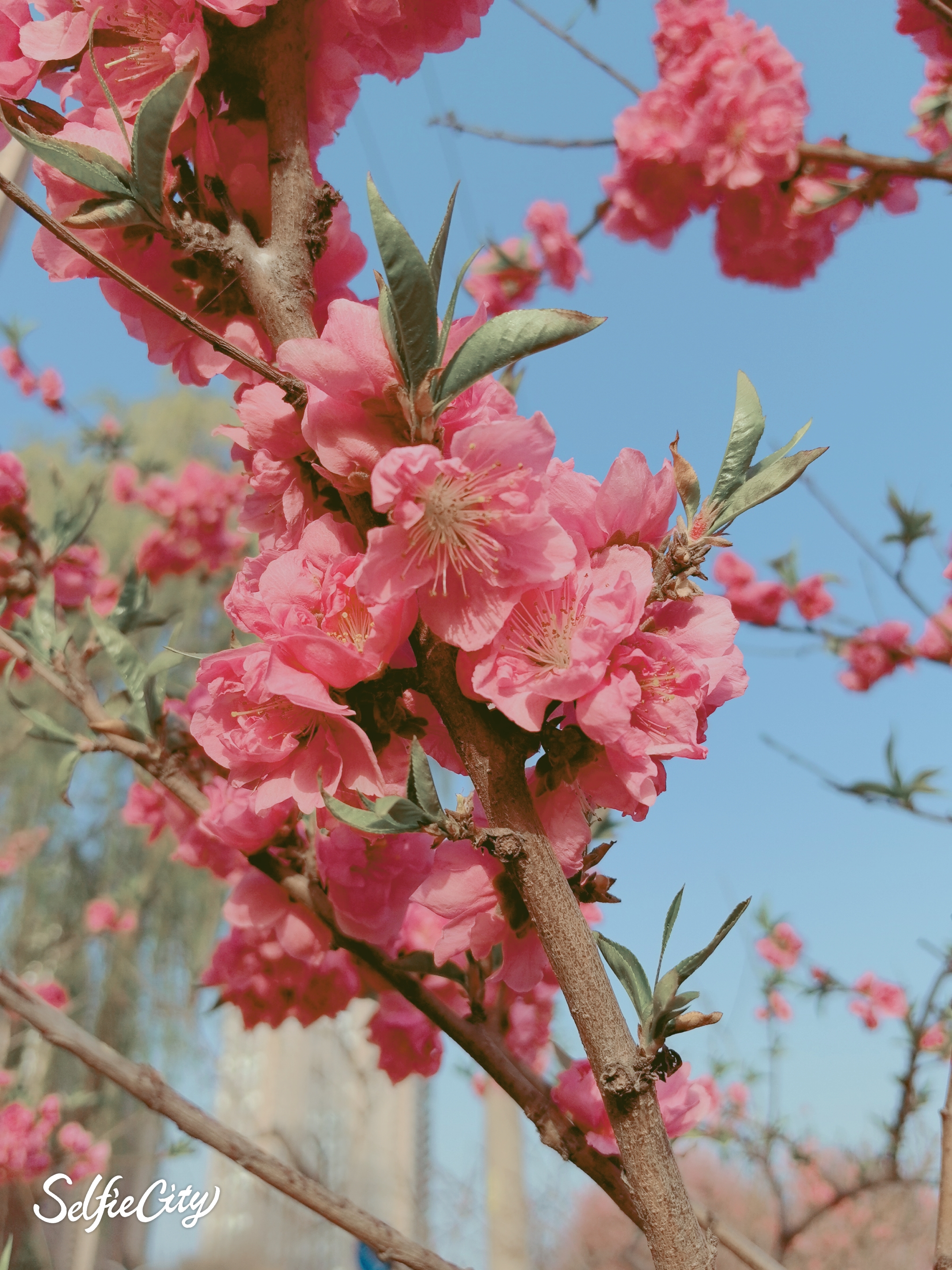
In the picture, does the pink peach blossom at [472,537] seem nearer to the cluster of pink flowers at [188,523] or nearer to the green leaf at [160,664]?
the green leaf at [160,664]

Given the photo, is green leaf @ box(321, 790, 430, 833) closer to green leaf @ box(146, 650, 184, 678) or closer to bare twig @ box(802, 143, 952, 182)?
green leaf @ box(146, 650, 184, 678)

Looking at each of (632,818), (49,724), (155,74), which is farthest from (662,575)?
(49,724)

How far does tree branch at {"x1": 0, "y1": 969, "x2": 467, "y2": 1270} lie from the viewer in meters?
0.61

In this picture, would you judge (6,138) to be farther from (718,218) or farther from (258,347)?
(718,218)

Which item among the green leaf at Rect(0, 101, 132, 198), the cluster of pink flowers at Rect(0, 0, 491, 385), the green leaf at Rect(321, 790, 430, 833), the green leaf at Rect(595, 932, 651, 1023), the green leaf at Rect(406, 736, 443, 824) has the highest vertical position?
the cluster of pink flowers at Rect(0, 0, 491, 385)

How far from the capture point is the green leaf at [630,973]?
18.8 inches

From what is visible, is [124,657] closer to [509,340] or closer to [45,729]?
[45,729]

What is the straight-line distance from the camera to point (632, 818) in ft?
1.68

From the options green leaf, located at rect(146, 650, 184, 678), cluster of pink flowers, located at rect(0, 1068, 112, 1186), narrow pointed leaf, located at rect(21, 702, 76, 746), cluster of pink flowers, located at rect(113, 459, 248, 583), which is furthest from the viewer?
cluster of pink flowers, located at rect(113, 459, 248, 583)

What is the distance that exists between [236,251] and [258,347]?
0.07m

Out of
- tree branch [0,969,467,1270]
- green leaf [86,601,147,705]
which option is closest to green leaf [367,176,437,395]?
tree branch [0,969,467,1270]

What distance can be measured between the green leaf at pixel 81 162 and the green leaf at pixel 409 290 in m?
0.19

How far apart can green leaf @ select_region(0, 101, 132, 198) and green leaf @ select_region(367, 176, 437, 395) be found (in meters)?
0.19

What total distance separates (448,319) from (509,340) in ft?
0.14
